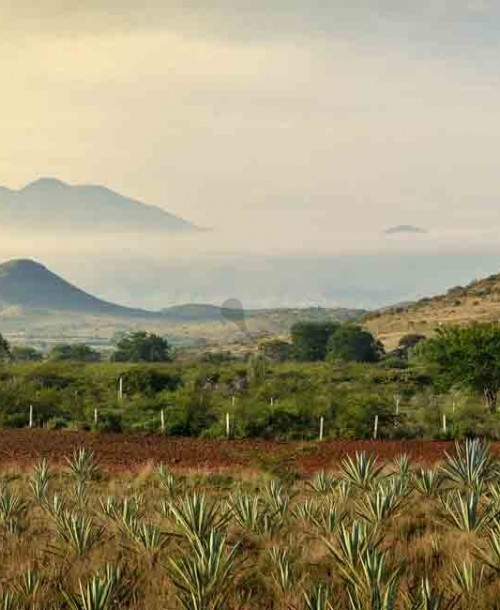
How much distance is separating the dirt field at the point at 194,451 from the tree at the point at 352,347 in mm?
47892

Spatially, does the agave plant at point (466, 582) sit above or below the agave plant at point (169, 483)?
above

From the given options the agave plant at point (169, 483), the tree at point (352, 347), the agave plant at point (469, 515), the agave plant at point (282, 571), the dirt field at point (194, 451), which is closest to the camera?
the agave plant at point (282, 571)

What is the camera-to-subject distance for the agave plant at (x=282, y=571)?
8023 mm

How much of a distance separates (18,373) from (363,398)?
20545 mm

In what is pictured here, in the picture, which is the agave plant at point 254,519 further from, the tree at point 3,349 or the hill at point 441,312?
the hill at point 441,312

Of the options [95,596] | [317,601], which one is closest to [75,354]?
[95,596]

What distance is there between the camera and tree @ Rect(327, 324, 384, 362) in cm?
7588

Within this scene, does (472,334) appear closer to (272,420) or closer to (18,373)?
(272,420)

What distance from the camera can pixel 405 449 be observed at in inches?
981

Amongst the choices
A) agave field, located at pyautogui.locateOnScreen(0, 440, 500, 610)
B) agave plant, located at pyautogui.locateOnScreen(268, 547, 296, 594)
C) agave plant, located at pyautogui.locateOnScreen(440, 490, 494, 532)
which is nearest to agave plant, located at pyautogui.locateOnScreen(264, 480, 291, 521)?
agave field, located at pyautogui.locateOnScreen(0, 440, 500, 610)

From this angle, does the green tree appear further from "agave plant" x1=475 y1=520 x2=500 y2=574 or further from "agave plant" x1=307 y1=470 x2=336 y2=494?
"agave plant" x1=475 y1=520 x2=500 y2=574

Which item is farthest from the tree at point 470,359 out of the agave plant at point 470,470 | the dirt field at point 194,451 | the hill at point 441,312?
the hill at point 441,312

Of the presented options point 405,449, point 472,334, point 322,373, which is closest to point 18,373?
point 322,373

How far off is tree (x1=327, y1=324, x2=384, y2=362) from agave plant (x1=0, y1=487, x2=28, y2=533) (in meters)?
62.6
